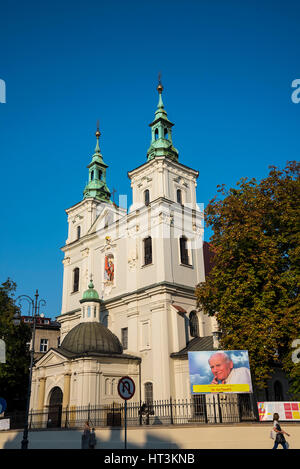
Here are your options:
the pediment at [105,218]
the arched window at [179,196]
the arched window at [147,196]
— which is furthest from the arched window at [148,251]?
the pediment at [105,218]

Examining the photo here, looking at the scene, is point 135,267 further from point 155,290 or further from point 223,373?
point 223,373

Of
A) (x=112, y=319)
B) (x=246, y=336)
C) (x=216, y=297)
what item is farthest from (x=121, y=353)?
(x=246, y=336)

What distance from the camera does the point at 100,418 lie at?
25.3 metres

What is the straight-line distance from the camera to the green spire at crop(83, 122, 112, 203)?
44.2 m

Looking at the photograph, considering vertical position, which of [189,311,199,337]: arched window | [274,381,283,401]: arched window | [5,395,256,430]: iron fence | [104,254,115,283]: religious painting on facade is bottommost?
[5,395,256,430]: iron fence

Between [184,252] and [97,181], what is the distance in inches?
596

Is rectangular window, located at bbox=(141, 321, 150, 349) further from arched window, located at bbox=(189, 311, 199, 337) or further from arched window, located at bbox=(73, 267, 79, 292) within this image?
arched window, located at bbox=(73, 267, 79, 292)

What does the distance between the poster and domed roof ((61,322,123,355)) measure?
14.1m

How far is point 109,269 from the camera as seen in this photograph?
37062mm

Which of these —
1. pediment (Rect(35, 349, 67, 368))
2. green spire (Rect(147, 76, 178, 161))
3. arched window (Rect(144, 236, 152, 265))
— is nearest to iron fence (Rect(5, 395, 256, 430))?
pediment (Rect(35, 349, 67, 368))

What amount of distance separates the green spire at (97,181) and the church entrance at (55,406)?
19581 millimetres

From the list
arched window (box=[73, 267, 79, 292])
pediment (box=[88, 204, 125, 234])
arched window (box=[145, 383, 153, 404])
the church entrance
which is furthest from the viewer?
arched window (box=[73, 267, 79, 292])

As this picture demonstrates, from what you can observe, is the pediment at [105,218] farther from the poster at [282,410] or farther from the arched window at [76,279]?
the poster at [282,410]

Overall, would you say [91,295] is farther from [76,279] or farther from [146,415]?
[146,415]
